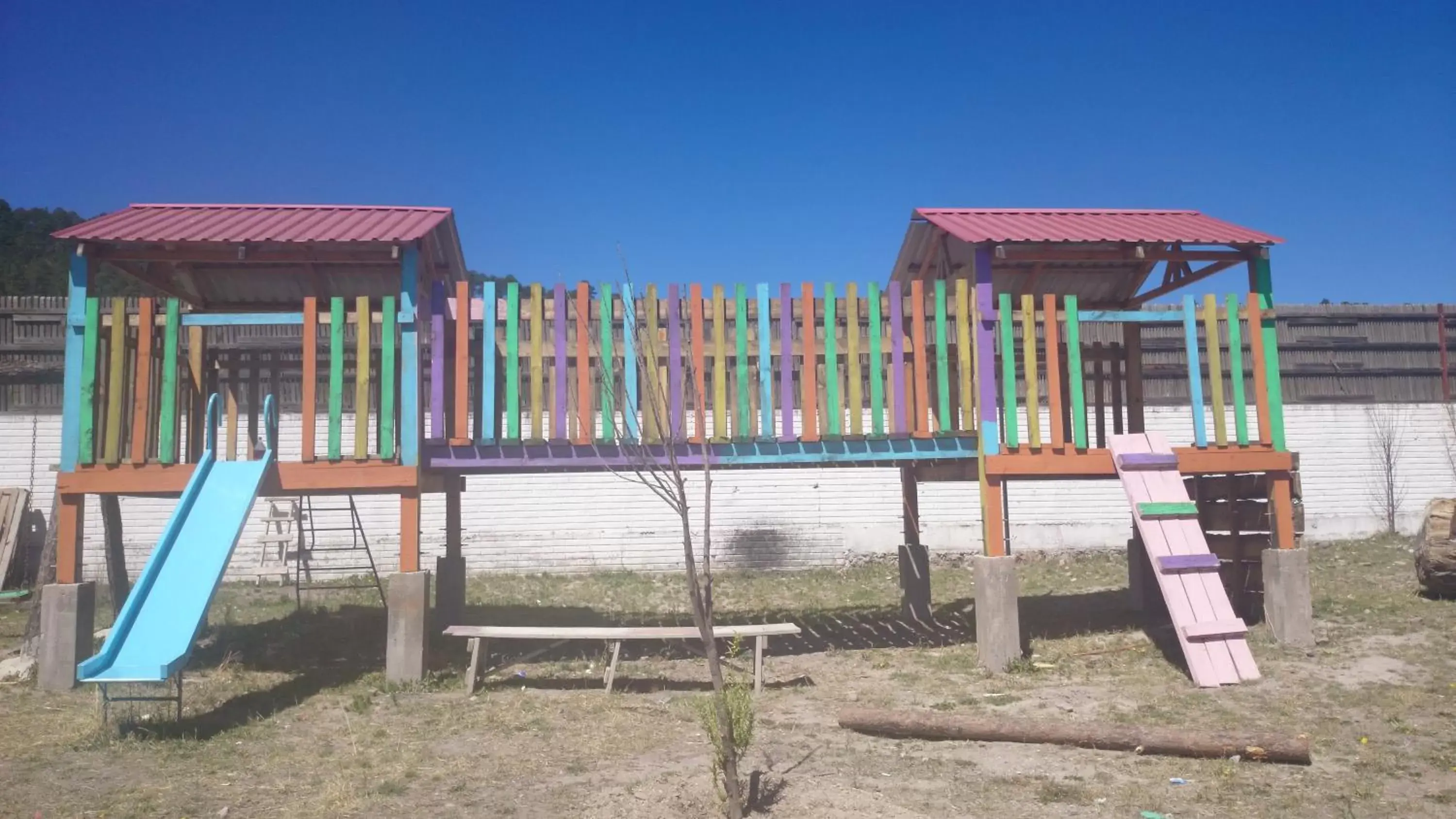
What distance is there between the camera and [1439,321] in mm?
17797

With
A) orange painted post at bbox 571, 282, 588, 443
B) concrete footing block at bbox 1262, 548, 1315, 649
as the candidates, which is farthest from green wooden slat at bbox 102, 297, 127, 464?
concrete footing block at bbox 1262, 548, 1315, 649

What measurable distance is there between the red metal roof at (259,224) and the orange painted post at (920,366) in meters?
4.53

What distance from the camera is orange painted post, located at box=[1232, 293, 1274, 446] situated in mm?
9414

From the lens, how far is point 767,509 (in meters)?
16.5

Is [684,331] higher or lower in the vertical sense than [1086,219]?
lower

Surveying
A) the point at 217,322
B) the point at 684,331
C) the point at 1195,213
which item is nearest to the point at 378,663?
the point at 217,322

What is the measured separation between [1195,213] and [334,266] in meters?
9.31

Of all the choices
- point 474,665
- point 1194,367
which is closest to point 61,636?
point 474,665

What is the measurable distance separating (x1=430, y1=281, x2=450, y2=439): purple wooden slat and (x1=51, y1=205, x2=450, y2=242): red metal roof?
0.59 meters

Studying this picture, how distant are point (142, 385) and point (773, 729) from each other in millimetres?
6264

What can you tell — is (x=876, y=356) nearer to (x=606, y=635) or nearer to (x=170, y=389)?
(x=606, y=635)

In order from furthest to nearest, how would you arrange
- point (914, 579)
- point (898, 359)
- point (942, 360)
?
point (914, 579) → point (942, 360) → point (898, 359)

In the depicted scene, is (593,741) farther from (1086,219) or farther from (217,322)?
(1086,219)

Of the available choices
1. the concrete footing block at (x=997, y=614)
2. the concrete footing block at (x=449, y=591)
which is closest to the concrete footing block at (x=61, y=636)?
the concrete footing block at (x=449, y=591)
